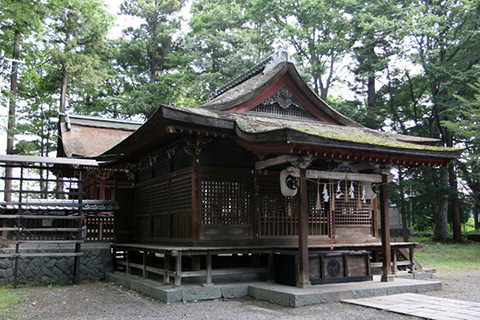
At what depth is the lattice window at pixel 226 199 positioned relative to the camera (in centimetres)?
1006

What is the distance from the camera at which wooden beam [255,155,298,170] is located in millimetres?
8773

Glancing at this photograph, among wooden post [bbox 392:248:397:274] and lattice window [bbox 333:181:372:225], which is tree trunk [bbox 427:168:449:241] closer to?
lattice window [bbox 333:181:372:225]

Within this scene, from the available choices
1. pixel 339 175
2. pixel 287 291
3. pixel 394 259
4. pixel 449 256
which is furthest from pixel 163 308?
pixel 449 256

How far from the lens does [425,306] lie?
7.52 m

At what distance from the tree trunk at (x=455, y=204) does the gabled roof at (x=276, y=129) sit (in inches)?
564

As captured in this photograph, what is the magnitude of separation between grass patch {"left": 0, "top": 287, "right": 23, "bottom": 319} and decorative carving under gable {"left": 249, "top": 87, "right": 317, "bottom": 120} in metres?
7.38

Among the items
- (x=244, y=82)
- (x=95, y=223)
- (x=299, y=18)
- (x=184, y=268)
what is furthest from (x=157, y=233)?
(x=299, y=18)

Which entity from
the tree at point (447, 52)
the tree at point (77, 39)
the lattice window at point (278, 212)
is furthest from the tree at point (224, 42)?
the lattice window at point (278, 212)

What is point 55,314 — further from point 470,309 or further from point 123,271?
point 470,309

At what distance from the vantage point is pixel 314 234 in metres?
11.2

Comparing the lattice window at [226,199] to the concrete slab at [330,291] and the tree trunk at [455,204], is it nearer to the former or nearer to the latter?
the concrete slab at [330,291]

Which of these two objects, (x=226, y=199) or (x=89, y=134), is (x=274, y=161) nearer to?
(x=226, y=199)

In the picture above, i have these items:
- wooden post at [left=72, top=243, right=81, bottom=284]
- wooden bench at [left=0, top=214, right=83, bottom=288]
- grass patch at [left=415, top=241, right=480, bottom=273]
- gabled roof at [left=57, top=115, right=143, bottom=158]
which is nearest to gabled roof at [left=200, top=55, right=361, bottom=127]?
wooden bench at [left=0, top=214, right=83, bottom=288]

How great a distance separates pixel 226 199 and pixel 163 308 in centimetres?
318
